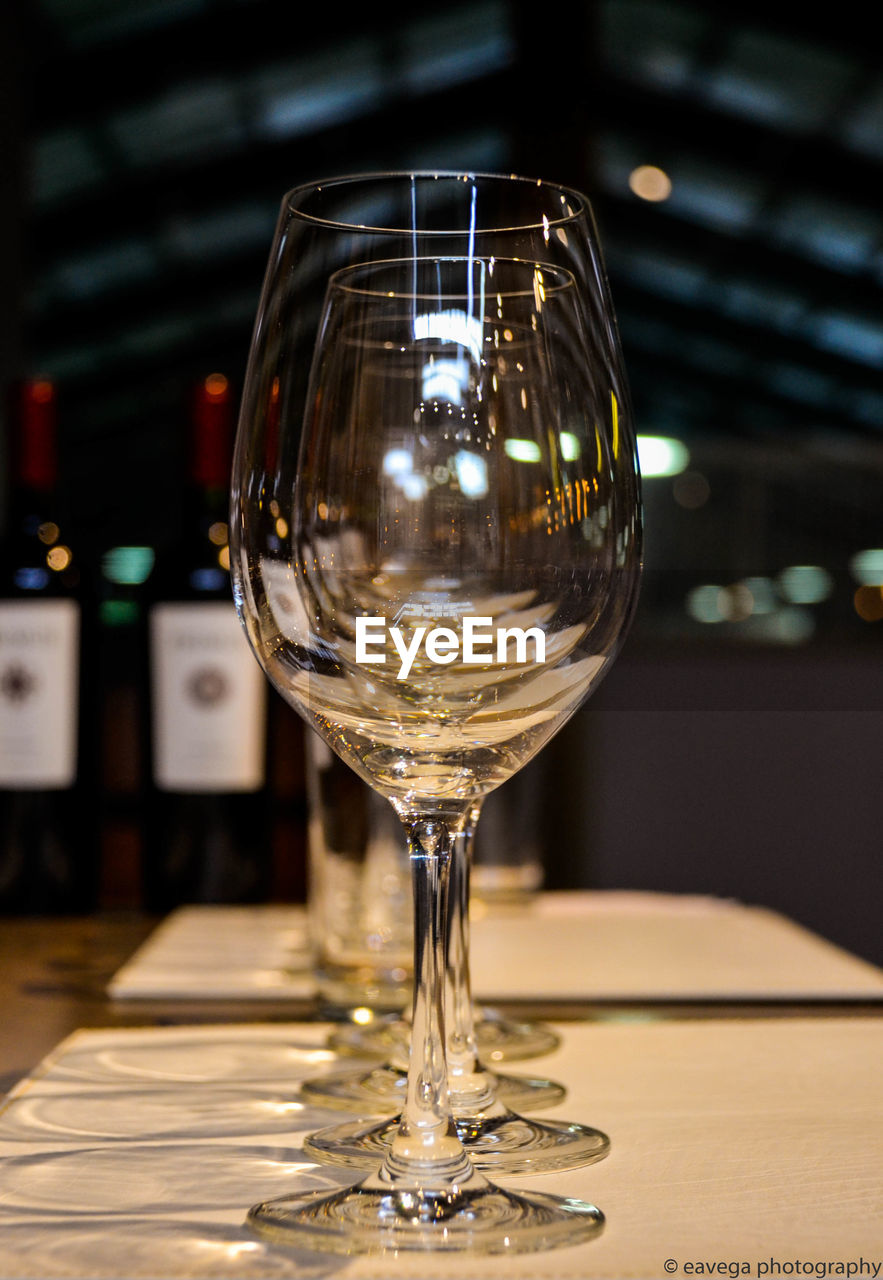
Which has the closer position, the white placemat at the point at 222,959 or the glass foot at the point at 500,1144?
the glass foot at the point at 500,1144

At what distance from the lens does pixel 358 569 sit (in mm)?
339

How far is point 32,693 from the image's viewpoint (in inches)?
31.7

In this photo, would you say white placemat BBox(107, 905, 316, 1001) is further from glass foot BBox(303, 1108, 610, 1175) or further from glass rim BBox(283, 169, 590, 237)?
glass rim BBox(283, 169, 590, 237)

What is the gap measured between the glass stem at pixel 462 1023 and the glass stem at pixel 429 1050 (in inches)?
2.3

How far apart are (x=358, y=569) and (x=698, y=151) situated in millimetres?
4347

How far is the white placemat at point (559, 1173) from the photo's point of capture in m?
0.31

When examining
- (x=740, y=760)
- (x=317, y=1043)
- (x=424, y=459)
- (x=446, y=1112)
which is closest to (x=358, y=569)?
(x=424, y=459)

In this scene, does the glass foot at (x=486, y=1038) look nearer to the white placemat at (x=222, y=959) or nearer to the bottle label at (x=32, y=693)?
the white placemat at (x=222, y=959)

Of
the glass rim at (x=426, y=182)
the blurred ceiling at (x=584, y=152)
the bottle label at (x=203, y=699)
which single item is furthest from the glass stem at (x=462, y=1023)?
the blurred ceiling at (x=584, y=152)

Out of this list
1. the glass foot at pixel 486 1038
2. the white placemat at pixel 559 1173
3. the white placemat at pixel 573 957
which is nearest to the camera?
the white placemat at pixel 559 1173

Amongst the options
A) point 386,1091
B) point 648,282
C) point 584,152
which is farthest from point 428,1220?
point 648,282

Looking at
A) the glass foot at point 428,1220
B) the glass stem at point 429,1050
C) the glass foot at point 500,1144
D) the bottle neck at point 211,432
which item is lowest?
the glass foot at point 500,1144

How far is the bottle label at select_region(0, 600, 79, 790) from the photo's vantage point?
0.80m

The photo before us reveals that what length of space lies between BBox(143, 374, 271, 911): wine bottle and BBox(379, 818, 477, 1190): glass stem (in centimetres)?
44
